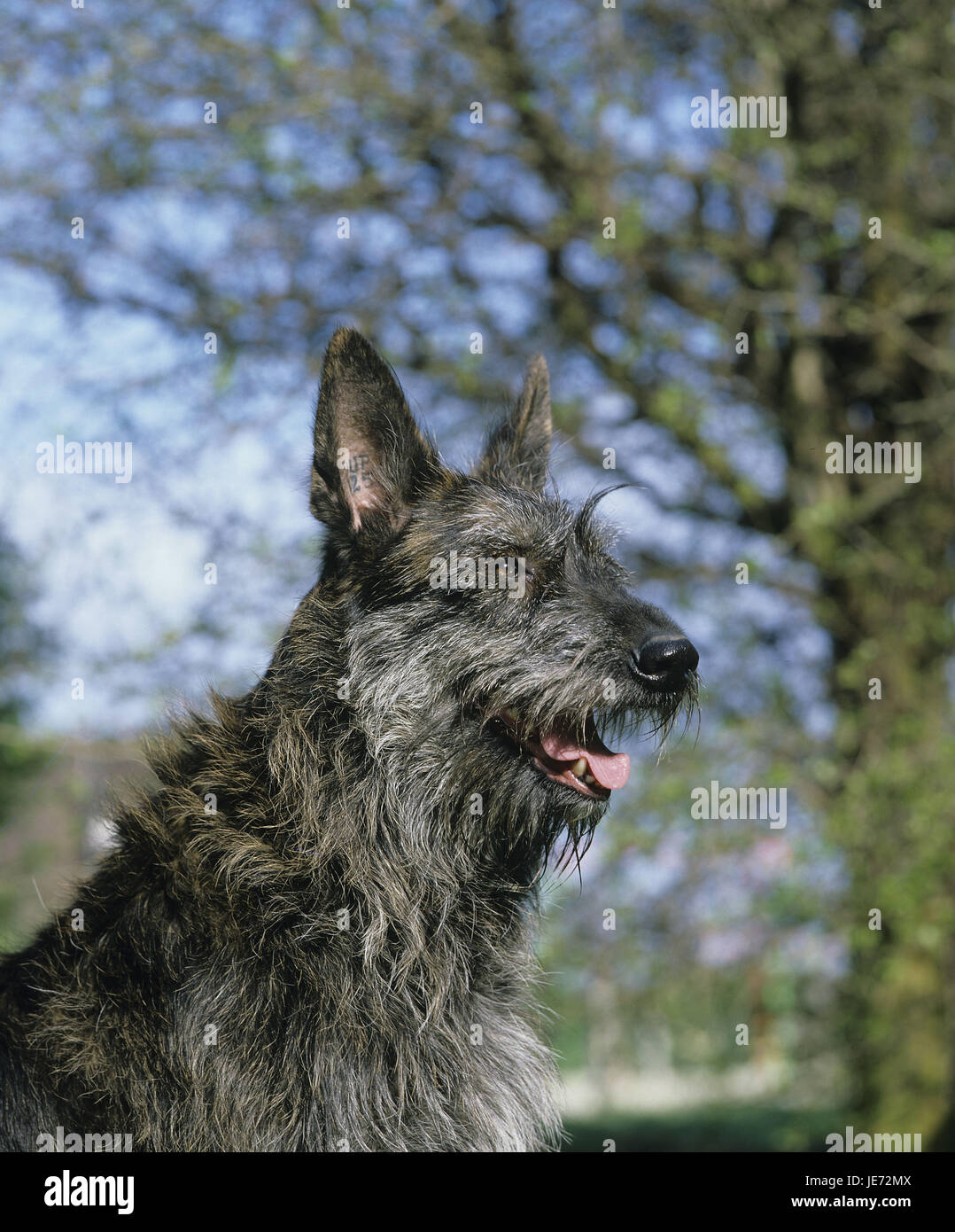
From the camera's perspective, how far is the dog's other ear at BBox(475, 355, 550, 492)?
497 cm

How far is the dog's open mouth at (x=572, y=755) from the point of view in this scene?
3896 mm

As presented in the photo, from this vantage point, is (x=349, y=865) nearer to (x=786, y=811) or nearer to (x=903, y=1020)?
(x=786, y=811)

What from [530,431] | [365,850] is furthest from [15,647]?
[365,850]

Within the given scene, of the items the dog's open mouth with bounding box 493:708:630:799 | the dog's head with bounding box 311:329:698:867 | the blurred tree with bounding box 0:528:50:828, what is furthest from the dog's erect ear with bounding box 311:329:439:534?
the blurred tree with bounding box 0:528:50:828

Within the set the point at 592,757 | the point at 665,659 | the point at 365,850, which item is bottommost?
the point at 365,850

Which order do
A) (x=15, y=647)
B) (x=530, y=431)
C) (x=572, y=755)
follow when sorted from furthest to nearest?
1. (x=15, y=647)
2. (x=530, y=431)
3. (x=572, y=755)

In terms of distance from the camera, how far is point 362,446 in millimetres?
4137

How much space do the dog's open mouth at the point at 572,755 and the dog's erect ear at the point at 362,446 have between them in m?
0.89

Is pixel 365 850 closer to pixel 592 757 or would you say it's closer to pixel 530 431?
pixel 592 757

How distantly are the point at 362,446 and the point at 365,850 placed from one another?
1.42 metres

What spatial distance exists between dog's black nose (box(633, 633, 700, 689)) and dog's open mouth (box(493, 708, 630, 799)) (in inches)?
10.5

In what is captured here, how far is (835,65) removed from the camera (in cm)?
1107

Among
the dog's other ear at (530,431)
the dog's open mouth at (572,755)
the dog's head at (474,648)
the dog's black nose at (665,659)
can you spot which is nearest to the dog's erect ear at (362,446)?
the dog's head at (474,648)

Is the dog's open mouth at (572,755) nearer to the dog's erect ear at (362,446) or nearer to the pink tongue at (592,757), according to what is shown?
the pink tongue at (592,757)
